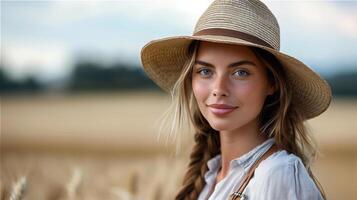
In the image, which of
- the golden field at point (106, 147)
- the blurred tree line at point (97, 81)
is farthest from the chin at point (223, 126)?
the blurred tree line at point (97, 81)

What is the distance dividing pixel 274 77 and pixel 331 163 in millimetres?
8137

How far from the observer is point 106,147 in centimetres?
1469

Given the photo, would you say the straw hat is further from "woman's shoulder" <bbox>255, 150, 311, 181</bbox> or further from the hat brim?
"woman's shoulder" <bbox>255, 150, 311, 181</bbox>

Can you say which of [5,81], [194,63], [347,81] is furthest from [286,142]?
[5,81]

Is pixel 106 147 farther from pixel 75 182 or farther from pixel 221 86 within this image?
pixel 221 86

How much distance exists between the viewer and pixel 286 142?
2654mm

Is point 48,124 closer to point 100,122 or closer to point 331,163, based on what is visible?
point 100,122

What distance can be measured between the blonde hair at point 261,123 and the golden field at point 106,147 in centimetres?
24

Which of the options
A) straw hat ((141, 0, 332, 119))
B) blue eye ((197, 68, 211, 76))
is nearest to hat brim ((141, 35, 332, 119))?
straw hat ((141, 0, 332, 119))

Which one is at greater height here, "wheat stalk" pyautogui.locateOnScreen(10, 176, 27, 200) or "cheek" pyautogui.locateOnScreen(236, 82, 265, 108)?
"cheek" pyautogui.locateOnScreen(236, 82, 265, 108)

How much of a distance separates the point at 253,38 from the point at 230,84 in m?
0.16

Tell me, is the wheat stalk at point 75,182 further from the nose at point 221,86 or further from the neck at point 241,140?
the nose at point 221,86

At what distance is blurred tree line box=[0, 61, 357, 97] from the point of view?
1931 cm

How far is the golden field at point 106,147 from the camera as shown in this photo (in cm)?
369
